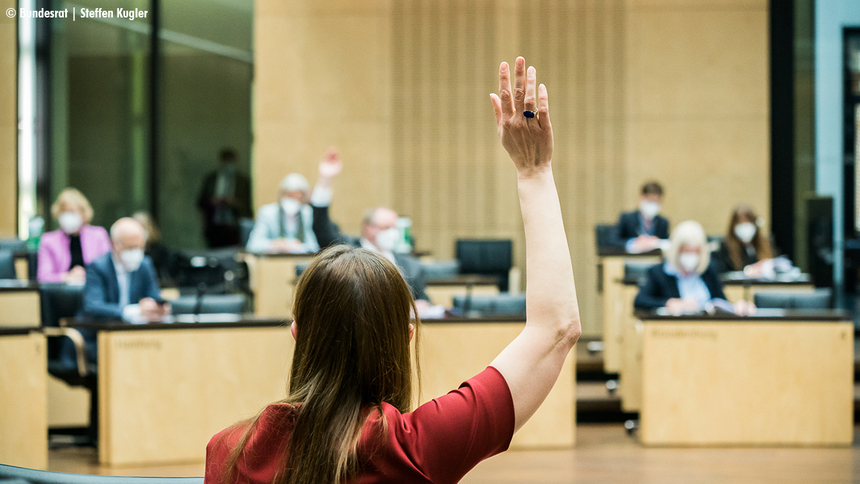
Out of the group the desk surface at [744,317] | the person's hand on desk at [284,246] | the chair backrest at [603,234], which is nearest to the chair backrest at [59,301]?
the person's hand on desk at [284,246]

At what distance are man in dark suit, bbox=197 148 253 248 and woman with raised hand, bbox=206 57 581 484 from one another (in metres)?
9.07

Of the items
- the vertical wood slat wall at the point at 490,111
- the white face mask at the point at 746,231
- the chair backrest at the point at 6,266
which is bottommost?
the chair backrest at the point at 6,266

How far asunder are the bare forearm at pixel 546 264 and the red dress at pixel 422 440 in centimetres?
10

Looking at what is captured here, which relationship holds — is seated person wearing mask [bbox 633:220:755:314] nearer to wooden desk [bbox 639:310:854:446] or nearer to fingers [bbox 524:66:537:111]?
wooden desk [bbox 639:310:854:446]

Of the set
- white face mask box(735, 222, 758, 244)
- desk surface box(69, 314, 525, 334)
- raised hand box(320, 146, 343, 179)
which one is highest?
raised hand box(320, 146, 343, 179)

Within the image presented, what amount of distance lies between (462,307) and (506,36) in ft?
15.9

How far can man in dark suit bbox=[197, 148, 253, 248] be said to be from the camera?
9789 mm

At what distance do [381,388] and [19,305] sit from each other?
5.15 metres

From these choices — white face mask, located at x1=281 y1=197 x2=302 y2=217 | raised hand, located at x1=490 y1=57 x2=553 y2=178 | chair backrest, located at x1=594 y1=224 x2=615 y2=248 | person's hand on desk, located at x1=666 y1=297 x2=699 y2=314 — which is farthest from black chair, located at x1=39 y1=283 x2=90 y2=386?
chair backrest, located at x1=594 y1=224 x2=615 y2=248

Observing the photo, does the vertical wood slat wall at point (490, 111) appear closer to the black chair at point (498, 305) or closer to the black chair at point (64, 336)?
the black chair at point (498, 305)

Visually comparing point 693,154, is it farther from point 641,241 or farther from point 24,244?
point 24,244

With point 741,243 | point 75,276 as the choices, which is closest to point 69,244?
point 75,276

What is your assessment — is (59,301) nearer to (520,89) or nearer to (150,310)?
(150,310)

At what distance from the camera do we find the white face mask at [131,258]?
513 cm
